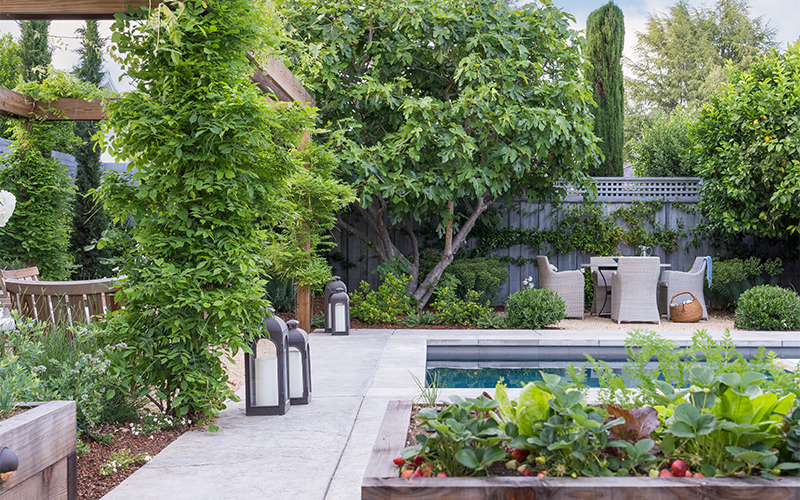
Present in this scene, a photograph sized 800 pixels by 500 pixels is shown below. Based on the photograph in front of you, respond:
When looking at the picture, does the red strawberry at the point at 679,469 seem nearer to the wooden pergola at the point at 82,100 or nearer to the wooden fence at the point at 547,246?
the wooden pergola at the point at 82,100

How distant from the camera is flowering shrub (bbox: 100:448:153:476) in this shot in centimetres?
216

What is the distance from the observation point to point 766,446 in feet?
4.07

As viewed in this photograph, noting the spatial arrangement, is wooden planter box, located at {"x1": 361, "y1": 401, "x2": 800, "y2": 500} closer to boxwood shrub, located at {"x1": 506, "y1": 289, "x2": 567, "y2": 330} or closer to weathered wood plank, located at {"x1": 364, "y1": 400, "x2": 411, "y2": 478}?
weathered wood plank, located at {"x1": 364, "y1": 400, "x2": 411, "y2": 478}

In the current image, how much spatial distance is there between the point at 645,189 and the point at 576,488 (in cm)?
861

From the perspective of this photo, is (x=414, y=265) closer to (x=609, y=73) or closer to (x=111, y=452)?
(x=111, y=452)

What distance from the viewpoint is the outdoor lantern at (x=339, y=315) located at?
594cm

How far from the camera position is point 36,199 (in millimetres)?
6719

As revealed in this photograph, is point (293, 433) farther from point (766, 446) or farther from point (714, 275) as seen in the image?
point (714, 275)

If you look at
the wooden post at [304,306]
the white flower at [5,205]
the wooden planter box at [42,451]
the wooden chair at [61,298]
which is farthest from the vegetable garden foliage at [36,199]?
the wooden planter box at [42,451]

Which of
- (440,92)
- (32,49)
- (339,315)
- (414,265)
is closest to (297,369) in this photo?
(339,315)

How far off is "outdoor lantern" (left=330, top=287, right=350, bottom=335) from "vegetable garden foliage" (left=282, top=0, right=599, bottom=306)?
3.63 ft

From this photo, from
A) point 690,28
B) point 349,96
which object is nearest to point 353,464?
point 349,96

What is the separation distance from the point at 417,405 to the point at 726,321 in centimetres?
669

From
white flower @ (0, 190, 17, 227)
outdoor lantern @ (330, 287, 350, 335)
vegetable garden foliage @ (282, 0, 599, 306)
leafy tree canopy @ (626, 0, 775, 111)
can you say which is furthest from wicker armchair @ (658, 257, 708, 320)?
leafy tree canopy @ (626, 0, 775, 111)
